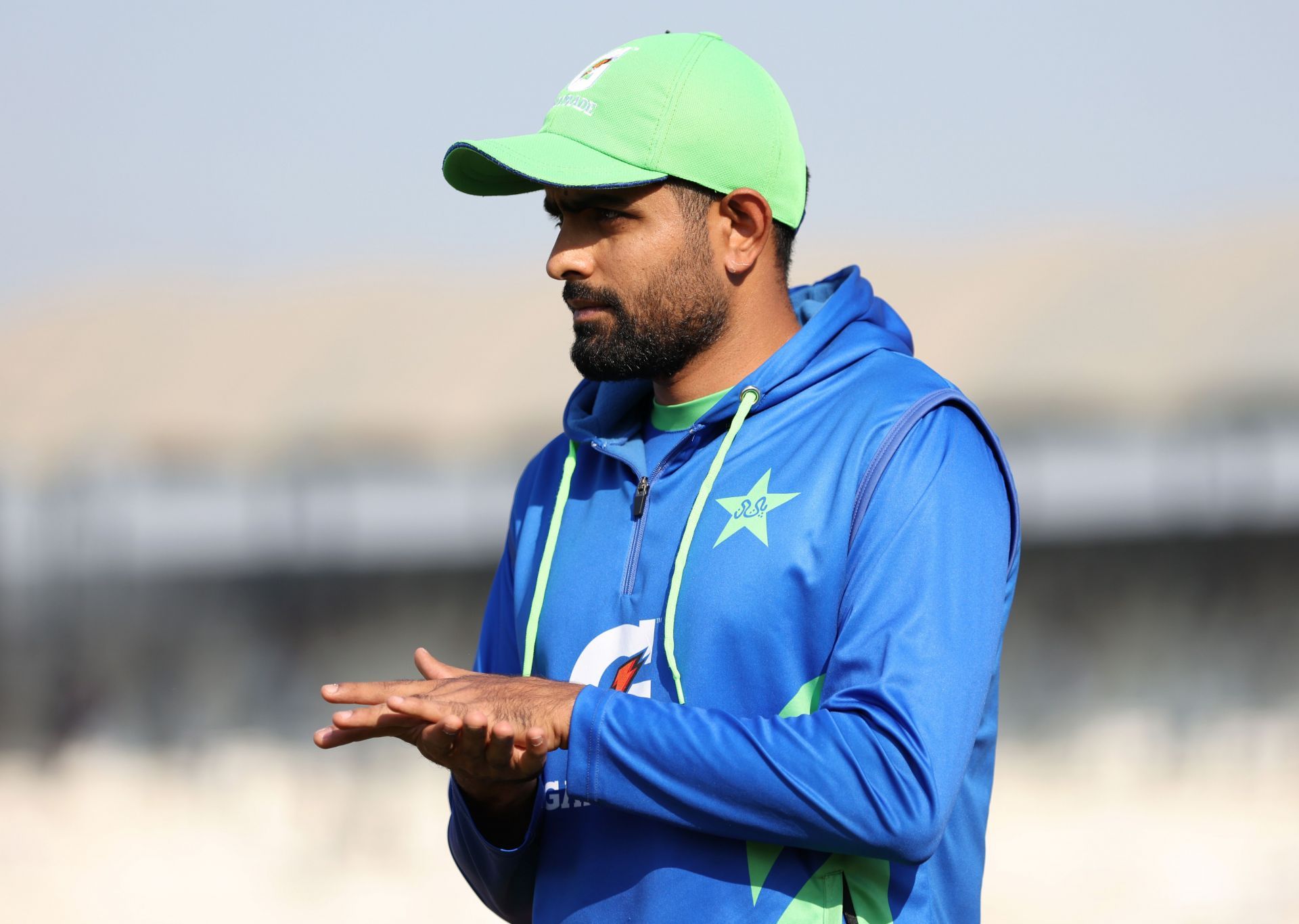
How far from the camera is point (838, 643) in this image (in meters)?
1.66

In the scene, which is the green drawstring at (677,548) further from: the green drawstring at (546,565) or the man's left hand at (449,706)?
the man's left hand at (449,706)

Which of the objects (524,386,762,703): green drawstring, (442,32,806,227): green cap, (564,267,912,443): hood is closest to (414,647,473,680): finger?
(524,386,762,703): green drawstring

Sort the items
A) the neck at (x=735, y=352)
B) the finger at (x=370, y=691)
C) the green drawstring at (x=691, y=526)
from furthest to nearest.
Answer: the neck at (x=735, y=352) < the green drawstring at (x=691, y=526) < the finger at (x=370, y=691)

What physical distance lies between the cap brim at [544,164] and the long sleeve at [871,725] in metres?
0.50

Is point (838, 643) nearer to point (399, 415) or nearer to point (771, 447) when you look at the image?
point (771, 447)

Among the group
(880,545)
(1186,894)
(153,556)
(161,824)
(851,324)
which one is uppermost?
(851,324)

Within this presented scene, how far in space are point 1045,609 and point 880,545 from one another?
7843mm

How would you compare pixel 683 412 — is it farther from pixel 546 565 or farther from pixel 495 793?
pixel 495 793

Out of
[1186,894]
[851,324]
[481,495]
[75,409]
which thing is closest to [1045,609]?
[1186,894]

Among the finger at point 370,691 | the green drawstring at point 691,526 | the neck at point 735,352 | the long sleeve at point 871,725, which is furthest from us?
the neck at point 735,352

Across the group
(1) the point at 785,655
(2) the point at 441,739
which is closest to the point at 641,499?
(1) the point at 785,655

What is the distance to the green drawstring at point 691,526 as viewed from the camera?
1774 millimetres

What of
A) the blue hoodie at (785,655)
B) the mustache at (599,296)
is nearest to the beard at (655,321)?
the mustache at (599,296)

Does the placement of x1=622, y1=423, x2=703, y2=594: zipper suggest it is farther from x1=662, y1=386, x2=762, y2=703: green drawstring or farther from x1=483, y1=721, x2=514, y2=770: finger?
x1=483, y1=721, x2=514, y2=770: finger
